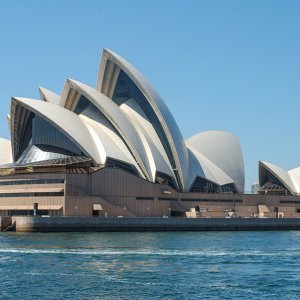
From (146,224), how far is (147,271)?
4089cm

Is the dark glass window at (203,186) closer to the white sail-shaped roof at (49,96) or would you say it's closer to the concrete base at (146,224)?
the concrete base at (146,224)

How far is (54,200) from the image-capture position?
76.7 meters

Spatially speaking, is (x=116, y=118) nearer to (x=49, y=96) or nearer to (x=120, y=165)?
(x=120, y=165)

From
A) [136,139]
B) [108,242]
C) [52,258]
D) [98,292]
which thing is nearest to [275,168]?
[136,139]

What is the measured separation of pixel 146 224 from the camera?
77250mm

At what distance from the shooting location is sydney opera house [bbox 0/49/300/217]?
78062mm

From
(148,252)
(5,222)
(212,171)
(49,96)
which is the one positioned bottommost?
(148,252)

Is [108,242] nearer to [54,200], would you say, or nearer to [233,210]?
[54,200]

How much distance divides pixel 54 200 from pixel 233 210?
26.8 meters

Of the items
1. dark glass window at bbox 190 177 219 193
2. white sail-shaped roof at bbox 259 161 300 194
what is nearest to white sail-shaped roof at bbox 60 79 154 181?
dark glass window at bbox 190 177 219 193

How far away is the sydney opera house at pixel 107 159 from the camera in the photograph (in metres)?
78.1

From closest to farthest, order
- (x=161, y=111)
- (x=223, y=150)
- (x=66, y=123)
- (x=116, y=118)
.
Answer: (x=66, y=123), (x=116, y=118), (x=161, y=111), (x=223, y=150)

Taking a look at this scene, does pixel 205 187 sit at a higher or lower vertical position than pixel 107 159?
lower

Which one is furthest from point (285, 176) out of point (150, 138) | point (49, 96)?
point (49, 96)
